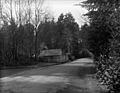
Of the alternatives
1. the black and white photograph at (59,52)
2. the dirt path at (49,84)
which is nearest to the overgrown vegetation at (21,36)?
the black and white photograph at (59,52)


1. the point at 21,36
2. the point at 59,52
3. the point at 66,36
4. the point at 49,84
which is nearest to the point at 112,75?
the point at 49,84

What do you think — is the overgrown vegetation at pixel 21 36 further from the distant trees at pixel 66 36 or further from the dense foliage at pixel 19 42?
the distant trees at pixel 66 36

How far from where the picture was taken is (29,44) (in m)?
50.7

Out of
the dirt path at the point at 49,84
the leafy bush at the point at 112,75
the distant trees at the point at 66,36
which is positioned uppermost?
the distant trees at the point at 66,36

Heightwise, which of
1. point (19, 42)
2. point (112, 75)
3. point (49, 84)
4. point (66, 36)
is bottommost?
point (49, 84)

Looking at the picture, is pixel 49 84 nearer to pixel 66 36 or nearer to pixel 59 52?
pixel 59 52

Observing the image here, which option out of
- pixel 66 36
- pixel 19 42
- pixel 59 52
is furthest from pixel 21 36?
pixel 66 36

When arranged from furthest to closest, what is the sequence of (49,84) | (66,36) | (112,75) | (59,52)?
(66,36), (59,52), (49,84), (112,75)

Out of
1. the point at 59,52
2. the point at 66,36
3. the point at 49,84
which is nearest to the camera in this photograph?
the point at 49,84

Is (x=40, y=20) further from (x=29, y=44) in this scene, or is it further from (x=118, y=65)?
(x=118, y=65)

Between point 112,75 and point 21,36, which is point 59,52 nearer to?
point 21,36

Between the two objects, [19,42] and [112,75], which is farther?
[19,42]

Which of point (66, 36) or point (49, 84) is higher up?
point (66, 36)

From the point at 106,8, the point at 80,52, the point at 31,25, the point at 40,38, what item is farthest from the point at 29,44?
the point at 80,52
